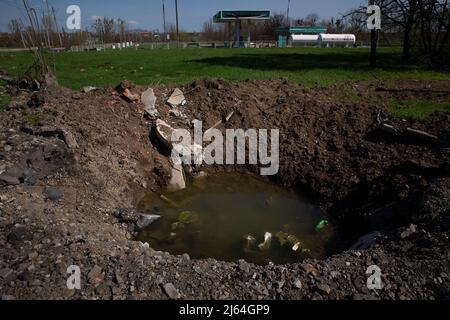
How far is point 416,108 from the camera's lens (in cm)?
695

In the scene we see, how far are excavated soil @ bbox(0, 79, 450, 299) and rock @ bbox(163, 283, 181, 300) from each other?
0.02 meters

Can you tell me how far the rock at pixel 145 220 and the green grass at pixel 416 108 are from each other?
5.36 m

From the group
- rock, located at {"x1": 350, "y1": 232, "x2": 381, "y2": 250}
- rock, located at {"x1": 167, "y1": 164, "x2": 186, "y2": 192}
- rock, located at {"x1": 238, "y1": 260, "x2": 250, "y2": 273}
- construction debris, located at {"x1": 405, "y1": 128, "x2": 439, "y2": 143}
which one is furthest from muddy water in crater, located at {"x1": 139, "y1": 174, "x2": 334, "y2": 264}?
construction debris, located at {"x1": 405, "y1": 128, "x2": 439, "y2": 143}

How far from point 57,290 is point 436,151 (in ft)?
19.5

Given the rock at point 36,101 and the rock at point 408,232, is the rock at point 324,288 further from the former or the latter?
the rock at point 36,101

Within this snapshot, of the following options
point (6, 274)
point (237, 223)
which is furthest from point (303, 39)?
point (6, 274)

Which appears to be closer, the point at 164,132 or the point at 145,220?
the point at 145,220

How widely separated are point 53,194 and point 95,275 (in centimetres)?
189

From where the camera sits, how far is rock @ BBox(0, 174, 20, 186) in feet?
14.4

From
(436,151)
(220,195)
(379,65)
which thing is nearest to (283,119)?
(220,195)

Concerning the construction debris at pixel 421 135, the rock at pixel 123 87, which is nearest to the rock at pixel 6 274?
the rock at pixel 123 87

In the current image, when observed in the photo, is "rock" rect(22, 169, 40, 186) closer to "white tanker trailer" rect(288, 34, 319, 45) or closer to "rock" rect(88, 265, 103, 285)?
"rock" rect(88, 265, 103, 285)

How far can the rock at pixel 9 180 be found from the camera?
14.4 feet

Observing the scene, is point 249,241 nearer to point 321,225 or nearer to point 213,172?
point 321,225
